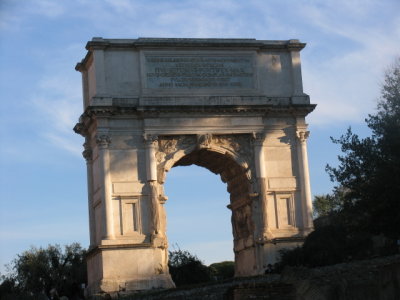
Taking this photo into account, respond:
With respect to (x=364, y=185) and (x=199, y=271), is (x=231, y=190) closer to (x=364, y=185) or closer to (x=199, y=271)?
(x=199, y=271)

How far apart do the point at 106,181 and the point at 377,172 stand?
Result: 10982mm

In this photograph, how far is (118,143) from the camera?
3366cm

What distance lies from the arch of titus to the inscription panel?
39 millimetres

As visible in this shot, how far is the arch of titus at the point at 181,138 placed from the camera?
108ft

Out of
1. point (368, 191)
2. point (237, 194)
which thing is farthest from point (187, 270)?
point (368, 191)

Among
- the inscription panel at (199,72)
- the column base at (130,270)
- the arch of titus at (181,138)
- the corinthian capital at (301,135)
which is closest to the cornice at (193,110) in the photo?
the arch of titus at (181,138)

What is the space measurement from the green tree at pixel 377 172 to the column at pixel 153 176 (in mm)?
7275

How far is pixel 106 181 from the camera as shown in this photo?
33031 mm

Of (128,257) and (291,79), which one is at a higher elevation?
(291,79)

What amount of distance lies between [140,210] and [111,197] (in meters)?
1.18

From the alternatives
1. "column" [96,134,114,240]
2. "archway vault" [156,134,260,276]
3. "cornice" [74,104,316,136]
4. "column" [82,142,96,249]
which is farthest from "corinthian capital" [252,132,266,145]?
"column" [82,142,96,249]

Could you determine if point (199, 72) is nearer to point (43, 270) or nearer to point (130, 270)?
point (130, 270)

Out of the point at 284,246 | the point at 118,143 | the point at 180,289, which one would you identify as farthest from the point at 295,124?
the point at 180,289

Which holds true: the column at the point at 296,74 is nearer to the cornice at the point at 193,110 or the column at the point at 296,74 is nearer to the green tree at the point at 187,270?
the cornice at the point at 193,110
